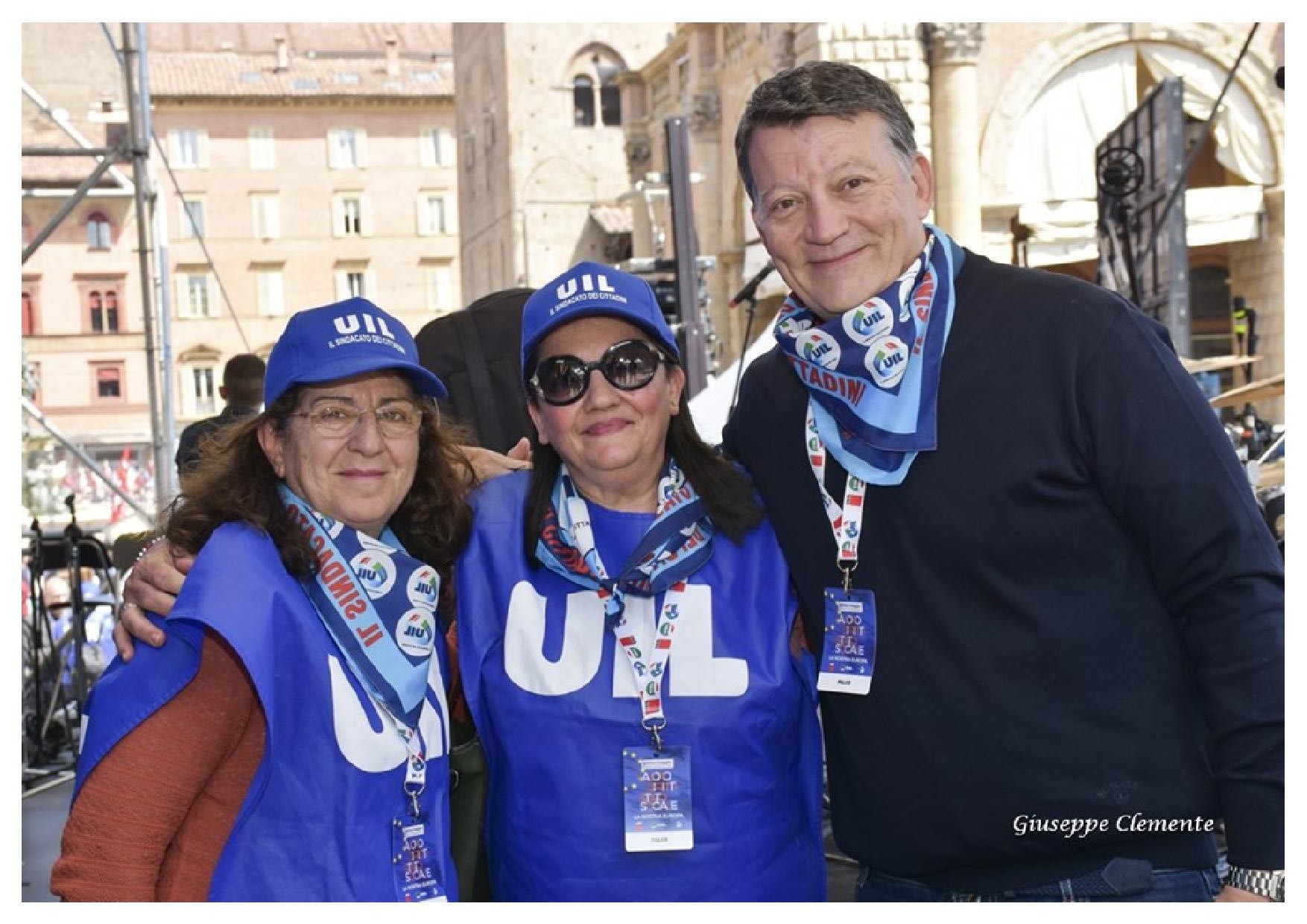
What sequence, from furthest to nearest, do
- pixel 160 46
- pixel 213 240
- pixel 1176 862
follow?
pixel 160 46 < pixel 213 240 < pixel 1176 862

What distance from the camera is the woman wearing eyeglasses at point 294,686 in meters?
2.54

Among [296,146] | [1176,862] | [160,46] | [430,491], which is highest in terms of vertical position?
[160,46]

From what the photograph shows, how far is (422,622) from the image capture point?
2801 millimetres

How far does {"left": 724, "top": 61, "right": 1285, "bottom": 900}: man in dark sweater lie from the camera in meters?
2.38

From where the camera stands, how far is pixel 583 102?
5188 cm

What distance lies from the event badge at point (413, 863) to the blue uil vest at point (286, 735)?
1cm

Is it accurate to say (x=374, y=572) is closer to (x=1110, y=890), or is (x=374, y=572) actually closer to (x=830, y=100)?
(x=830, y=100)

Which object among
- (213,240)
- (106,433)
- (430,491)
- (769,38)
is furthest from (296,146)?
(430,491)

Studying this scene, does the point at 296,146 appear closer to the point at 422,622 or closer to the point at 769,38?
the point at 769,38

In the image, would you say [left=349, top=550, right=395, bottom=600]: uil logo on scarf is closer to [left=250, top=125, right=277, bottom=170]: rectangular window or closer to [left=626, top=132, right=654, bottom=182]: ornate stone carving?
[left=626, top=132, right=654, bottom=182]: ornate stone carving

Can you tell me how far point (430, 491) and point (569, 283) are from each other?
48 cm

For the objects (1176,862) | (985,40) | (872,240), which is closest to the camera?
(1176,862)

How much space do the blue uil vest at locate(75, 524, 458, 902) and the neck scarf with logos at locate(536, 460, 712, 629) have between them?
0.43 metres

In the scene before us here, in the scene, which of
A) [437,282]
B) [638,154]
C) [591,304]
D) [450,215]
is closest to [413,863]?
[591,304]
